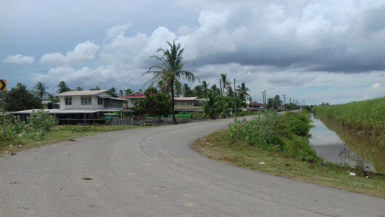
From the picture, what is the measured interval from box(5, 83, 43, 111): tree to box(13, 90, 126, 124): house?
11.2 m

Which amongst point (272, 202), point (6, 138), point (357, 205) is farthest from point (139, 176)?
point (6, 138)

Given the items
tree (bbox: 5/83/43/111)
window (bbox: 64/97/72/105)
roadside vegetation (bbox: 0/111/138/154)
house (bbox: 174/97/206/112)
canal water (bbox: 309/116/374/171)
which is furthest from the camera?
house (bbox: 174/97/206/112)

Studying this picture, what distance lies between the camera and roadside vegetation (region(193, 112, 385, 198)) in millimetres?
7984

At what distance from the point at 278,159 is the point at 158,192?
6.80 metres

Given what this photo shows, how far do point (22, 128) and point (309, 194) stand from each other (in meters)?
20.3

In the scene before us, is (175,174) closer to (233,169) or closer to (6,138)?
(233,169)

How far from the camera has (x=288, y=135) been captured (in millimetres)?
25406

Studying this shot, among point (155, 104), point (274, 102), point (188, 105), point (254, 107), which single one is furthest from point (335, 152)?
point (254, 107)

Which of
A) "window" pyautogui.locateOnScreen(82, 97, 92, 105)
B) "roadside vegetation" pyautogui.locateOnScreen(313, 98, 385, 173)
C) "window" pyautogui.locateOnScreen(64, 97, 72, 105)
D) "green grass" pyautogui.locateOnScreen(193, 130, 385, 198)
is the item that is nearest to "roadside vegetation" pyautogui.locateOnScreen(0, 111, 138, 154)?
"green grass" pyautogui.locateOnScreen(193, 130, 385, 198)

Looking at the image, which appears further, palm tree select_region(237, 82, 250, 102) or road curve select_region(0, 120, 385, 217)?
palm tree select_region(237, 82, 250, 102)

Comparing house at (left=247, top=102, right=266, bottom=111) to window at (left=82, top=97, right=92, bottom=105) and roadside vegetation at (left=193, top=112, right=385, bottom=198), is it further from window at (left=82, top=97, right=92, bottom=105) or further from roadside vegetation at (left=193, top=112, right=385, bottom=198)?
roadside vegetation at (left=193, top=112, right=385, bottom=198)

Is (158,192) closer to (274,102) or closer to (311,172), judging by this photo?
(311,172)

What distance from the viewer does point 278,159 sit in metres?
12.0

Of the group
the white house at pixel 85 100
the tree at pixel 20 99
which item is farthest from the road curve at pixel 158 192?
the tree at pixel 20 99
